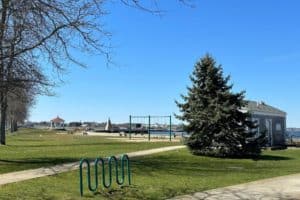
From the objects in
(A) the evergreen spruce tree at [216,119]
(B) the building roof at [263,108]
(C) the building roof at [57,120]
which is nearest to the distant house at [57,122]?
(C) the building roof at [57,120]

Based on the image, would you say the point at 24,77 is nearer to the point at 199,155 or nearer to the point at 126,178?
the point at 126,178

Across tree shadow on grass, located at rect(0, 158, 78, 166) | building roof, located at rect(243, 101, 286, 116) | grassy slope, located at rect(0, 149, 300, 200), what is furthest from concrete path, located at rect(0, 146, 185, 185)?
building roof, located at rect(243, 101, 286, 116)

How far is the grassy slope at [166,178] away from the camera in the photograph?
1427 cm

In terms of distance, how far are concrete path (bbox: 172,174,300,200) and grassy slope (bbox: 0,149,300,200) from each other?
58cm

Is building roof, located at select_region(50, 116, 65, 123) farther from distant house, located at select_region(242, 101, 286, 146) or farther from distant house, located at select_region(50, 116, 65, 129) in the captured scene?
distant house, located at select_region(242, 101, 286, 146)

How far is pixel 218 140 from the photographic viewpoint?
28750 mm

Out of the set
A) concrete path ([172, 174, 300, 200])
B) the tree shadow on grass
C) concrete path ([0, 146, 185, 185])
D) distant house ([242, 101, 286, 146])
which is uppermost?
distant house ([242, 101, 286, 146])

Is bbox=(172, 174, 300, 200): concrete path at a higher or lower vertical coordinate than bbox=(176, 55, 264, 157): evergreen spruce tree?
lower

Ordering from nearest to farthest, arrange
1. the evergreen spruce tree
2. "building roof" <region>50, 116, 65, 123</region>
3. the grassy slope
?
1. the grassy slope
2. the evergreen spruce tree
3. "building roof" <region>50, 116, 65, 123</region>

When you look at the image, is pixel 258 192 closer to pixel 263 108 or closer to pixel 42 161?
pixel 42 161

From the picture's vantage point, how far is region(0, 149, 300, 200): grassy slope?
14.3m

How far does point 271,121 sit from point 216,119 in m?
18.6

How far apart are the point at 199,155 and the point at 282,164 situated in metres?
4.60

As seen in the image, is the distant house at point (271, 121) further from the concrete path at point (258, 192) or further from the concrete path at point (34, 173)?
the concrete path at point (258, 192)
